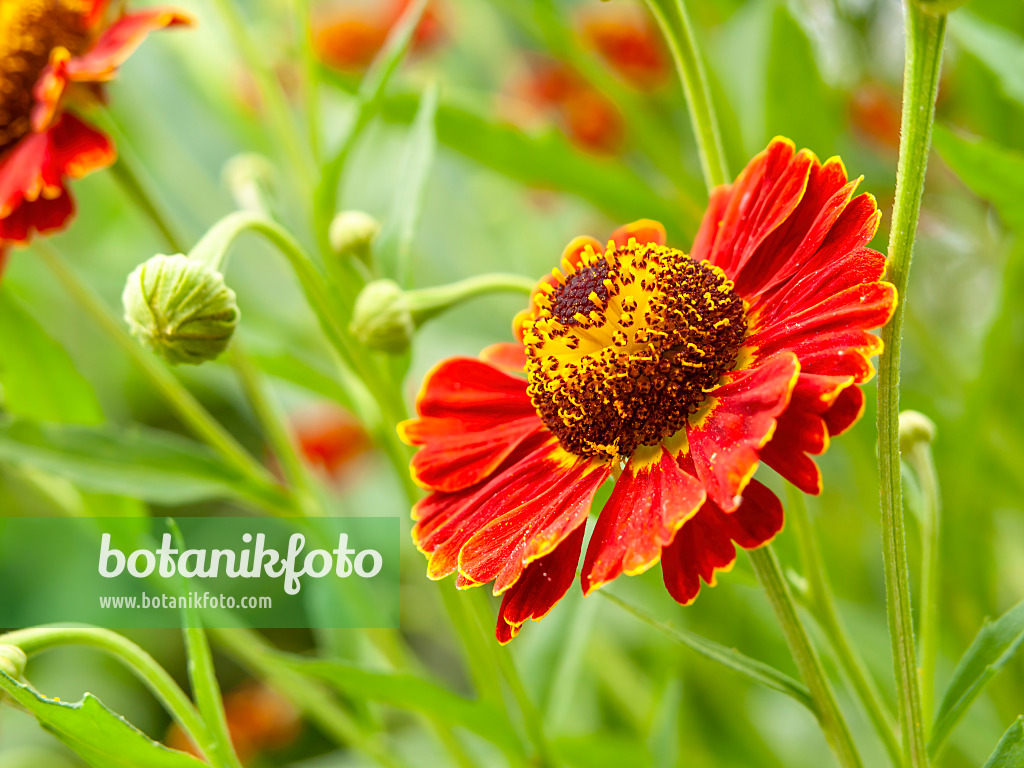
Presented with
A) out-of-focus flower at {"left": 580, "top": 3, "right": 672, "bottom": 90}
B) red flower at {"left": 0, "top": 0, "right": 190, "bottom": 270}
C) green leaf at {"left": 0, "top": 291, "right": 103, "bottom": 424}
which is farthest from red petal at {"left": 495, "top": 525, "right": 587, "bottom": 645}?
out-of-focus flower at {"left": 580, "top": 3, "right": 672, "bottom": 90}

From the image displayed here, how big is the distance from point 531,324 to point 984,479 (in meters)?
0.45

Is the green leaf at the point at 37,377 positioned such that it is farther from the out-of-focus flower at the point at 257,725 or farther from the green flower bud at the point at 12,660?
the out-of-focus flower at the point at 257,725

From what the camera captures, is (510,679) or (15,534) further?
(15,534)

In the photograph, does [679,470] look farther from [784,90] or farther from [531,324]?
[784,90]

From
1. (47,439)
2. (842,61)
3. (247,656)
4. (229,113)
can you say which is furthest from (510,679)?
(229,113)

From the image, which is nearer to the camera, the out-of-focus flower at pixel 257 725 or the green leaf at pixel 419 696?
the green leaf at pixel 419 696

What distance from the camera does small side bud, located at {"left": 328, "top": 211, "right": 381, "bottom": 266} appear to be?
0.52 meters

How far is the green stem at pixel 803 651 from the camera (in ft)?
1.10

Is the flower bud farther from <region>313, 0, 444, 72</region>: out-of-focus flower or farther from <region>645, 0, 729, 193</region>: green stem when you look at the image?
<region>313, 0, 444, 72</region>: out-of-focus flower

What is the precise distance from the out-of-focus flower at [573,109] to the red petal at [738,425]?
0.76 meters

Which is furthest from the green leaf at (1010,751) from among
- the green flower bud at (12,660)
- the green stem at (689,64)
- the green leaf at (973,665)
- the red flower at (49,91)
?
the red flower at (49,91)

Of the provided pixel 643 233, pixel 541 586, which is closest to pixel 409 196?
pixel 643 233

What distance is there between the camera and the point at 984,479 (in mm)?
712

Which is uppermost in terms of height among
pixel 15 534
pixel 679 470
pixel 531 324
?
pixel 15 534
